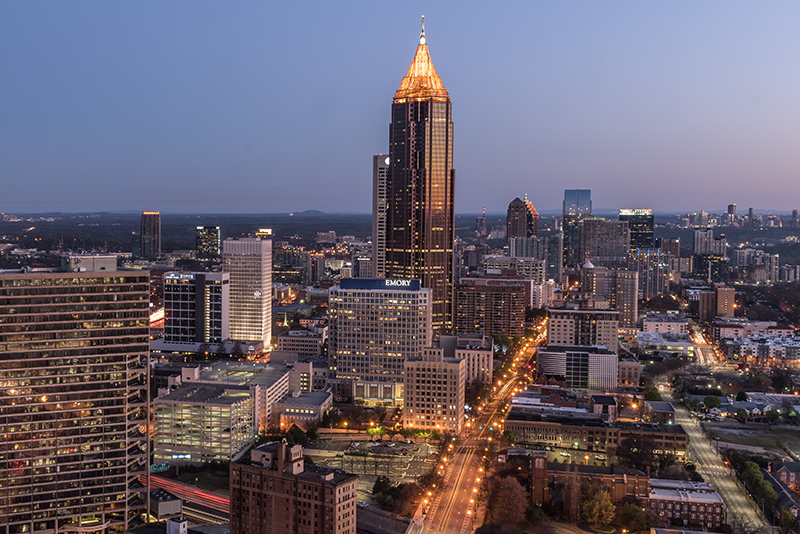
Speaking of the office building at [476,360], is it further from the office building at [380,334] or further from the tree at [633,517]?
the tree at [633,517]

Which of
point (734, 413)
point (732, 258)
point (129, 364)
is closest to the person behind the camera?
point (129, 364)

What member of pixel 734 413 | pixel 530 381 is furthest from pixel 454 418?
pixel 734 413

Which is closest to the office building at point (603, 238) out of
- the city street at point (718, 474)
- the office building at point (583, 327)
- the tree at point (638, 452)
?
the office building at point (583, 327)

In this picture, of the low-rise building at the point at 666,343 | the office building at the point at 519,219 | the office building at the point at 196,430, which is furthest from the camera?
the office building at the point at 519,219

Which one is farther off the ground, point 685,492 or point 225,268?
point 225,268

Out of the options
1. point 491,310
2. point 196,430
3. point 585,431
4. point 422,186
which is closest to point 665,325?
point 491,310

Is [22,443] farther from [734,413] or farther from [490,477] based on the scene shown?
[734,413]

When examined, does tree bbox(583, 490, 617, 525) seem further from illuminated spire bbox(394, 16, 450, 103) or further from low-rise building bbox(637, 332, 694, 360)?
illuminated spire bbox(394, 16, 450, 103)
